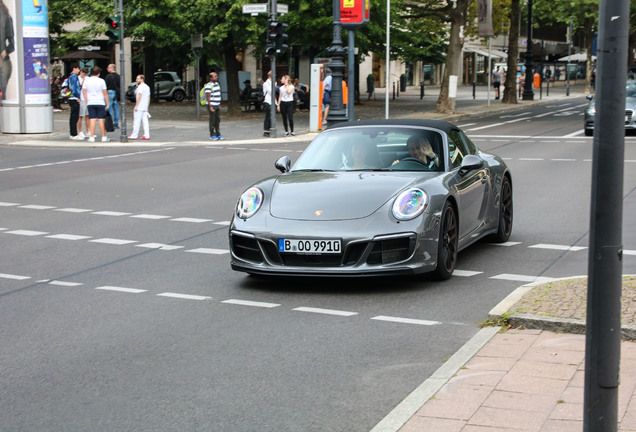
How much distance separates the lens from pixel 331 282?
8.41 m

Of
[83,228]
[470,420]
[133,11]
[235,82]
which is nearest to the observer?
[470,420]

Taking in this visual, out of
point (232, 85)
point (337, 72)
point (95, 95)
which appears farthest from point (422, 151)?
point (232, 85)

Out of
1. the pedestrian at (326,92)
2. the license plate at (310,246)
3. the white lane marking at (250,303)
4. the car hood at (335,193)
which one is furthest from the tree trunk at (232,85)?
the white lane marking at (250,303)

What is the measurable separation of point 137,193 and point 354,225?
320 inches

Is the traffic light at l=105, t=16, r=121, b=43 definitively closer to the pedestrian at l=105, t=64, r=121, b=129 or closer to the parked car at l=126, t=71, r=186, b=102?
the pedestrian at l=105, t=64, r=121, b=129

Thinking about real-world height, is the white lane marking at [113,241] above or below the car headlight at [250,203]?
below

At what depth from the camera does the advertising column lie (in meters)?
28.8

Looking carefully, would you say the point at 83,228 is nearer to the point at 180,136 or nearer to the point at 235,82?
the point at 180,136

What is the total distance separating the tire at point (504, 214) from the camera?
1023 cm

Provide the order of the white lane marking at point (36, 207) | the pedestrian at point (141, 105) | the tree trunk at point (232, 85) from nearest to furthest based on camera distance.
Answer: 1. the white lane marking at point (36, 207)
2. the pedestrian at point (141, 105)
3. the tree trunk at point (232, 85)

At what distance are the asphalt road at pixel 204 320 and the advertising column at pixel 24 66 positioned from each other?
1556cm

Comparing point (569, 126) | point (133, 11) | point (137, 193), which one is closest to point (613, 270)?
point (137, 193)

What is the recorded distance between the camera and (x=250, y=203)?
8375 millimetres

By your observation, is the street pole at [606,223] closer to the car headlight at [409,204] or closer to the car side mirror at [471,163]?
the car headlight at [409,204]
